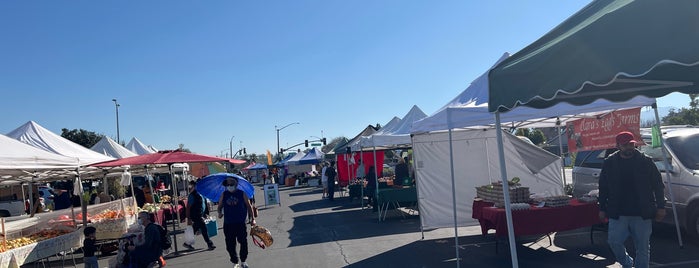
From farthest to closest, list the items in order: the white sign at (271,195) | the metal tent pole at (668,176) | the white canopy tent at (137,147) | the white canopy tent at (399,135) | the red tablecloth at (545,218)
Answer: the white canopy tent at (137,147) → the white sign at (271,195) → the white canopy tent at (399,135) → the metal tent pole at (668,176) → the red tablecloth at (545,218)

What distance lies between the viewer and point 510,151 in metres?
11.1

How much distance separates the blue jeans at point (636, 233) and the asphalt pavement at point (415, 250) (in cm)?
197

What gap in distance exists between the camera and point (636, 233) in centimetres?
536

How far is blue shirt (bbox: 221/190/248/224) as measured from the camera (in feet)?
26.8

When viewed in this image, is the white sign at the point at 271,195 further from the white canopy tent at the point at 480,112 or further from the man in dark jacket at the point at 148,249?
the man in dark jacket at the point at 148,249

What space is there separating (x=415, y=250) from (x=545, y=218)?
8.47ft

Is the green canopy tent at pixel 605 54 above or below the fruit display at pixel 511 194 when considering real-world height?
above

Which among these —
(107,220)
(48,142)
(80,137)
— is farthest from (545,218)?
(80,137)

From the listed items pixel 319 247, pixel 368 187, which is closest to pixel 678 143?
pixel 319 247

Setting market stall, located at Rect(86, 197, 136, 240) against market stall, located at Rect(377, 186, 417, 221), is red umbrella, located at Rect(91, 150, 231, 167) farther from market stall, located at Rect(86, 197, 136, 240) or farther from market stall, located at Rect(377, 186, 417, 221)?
market stall, located at Rect(377, 186, 417, 221)

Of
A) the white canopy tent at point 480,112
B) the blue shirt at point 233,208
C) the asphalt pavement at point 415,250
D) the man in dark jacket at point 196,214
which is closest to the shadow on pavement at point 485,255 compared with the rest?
the asphalt pavement at point 415,250

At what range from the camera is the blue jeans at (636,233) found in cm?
533

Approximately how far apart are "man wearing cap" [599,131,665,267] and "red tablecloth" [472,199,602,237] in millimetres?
2126

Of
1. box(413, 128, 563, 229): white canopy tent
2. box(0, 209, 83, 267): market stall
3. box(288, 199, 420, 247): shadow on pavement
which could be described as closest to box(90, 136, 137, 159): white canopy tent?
box(288, 199, 420, 247): shadow on pavement
